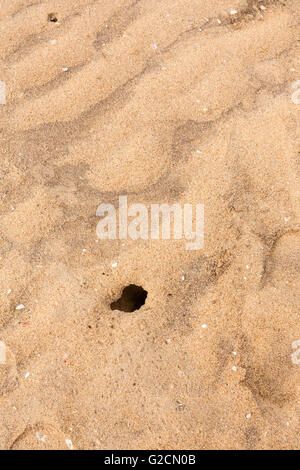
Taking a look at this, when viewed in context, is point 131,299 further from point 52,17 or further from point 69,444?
point 52,17

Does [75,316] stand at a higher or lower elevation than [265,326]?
higher

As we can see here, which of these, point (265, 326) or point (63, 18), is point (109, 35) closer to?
point (63, 18)

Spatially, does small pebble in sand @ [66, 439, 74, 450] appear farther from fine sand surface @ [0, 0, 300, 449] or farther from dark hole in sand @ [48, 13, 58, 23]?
dark hole in sand @ [48, 13, 58, 23]

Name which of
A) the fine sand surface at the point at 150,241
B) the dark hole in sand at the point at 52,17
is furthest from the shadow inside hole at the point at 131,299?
the dark hole in sand at the point at 52,17

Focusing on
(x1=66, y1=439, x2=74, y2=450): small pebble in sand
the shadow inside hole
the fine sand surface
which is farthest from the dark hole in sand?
(x1=66, y1=439, x2=74, y2=450): small pebble in sand

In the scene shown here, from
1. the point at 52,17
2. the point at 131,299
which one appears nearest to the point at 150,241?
the point at 131,299
